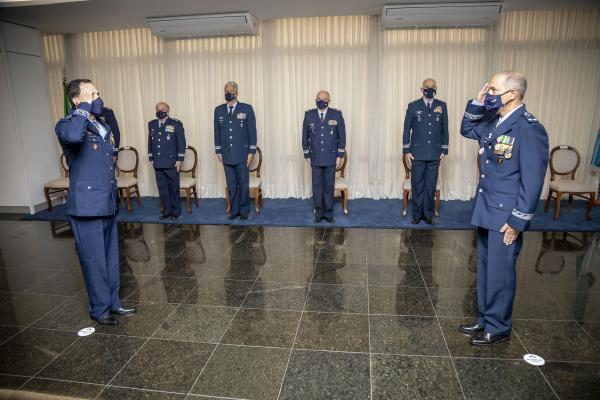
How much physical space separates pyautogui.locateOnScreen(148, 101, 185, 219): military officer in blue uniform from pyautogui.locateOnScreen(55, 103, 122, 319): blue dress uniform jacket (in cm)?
261

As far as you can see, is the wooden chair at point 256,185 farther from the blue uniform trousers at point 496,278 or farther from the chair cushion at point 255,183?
the blue uniform trousers at point 496,278

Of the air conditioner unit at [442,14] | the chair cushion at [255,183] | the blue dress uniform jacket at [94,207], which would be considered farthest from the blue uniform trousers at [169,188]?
the air conditioner unit at [442,14]

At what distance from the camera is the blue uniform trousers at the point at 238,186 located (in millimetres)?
5348

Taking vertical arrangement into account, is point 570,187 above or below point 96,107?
below

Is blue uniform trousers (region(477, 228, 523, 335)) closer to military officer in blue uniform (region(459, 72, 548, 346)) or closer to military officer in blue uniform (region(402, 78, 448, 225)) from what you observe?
military officer in blue uniform (region(459, 72, 548, 346))

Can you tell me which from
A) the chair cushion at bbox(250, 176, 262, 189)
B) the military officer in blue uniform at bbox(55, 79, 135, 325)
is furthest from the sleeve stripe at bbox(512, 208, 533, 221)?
the chair cushion at bbox(250, 176, 262, 189)

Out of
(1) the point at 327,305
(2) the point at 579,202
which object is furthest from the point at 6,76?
(2) the point at 579,202

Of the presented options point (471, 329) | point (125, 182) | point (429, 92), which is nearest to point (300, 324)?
point (471, 329)

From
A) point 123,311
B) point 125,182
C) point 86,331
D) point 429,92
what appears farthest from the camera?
point 125,182

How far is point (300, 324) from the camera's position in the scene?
2703 mm

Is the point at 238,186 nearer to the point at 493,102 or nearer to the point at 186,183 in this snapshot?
the point at 186,183

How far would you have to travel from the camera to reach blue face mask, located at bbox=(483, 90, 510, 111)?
7.41 feet

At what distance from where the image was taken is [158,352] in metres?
2.41

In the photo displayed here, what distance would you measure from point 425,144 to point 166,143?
348 cm
